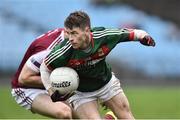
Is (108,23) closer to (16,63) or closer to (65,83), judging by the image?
(16,63)

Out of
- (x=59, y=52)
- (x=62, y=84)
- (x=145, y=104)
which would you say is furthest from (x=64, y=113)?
(x=145, y=104)

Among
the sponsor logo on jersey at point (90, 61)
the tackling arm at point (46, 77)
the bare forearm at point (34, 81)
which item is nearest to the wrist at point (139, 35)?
the sponsor logo on jersey at point (90, 61)

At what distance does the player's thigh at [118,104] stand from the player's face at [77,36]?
1192mm

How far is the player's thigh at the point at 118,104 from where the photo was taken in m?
9.43

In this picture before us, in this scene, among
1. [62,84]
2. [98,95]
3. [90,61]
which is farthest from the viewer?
[98,95]

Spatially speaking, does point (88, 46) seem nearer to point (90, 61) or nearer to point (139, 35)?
point (90, 61)

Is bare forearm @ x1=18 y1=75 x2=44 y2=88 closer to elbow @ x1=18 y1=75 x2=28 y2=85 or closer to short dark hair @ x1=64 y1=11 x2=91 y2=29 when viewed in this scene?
elbow @ x1=18 y1=75 x2=28 y2=85

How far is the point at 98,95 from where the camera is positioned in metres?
9.29

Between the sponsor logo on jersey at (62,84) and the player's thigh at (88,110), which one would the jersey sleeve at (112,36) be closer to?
the sponsor logo on jersey at (62,84)

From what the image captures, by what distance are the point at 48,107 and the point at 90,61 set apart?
958 mm

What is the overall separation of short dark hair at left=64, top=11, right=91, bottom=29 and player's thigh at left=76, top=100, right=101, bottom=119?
1.19 meters

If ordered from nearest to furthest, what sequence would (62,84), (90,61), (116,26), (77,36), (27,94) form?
(77,36) → (62,84) → (90,61) → (27,94) → (116,26)

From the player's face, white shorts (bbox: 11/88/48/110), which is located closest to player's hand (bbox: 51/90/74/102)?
the player's face

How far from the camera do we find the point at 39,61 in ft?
30.7
